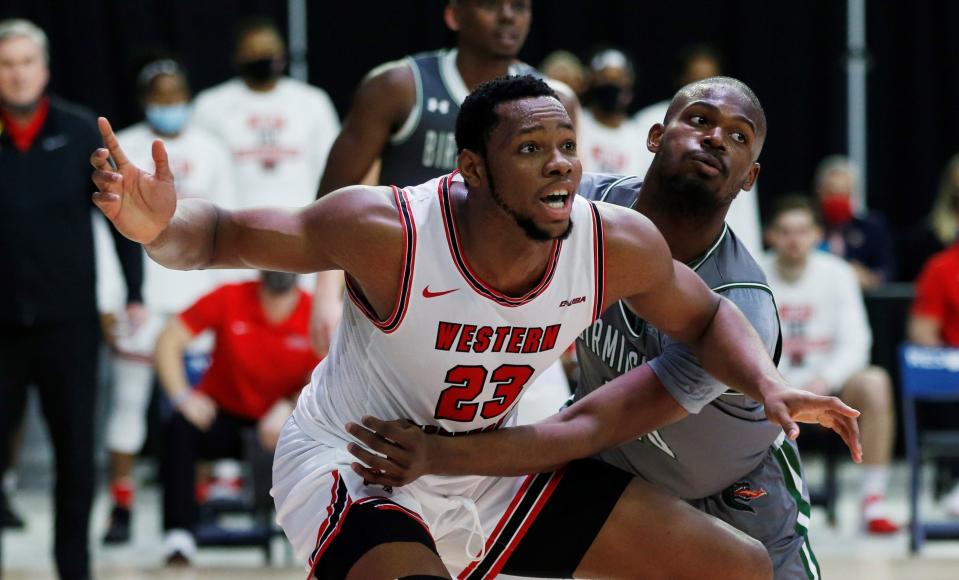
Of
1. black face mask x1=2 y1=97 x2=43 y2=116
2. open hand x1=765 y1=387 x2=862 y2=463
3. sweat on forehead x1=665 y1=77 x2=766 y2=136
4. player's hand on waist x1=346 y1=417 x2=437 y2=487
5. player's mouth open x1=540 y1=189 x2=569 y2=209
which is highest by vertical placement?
sweat on forehead x1=665 y1=77 x2=766 y2=136

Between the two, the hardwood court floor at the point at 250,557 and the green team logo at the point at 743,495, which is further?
the hardwood court floor at the point at 250,557

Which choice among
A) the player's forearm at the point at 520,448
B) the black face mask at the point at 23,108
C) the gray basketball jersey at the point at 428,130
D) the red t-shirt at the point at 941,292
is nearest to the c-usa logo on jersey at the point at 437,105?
the gray basketball jersey at the point at 428,130

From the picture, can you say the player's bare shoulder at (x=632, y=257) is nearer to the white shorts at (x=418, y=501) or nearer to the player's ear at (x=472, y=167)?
the player's ear at (x=472, y=167)

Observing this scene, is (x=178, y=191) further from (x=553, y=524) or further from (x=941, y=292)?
(x=553, y=524)

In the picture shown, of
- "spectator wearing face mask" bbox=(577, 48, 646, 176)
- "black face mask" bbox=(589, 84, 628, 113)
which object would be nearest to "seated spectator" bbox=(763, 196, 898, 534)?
"spectator wearing face mask" bbox=(577, 48, 646, 176)

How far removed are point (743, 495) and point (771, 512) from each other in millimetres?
96

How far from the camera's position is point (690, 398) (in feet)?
12.9

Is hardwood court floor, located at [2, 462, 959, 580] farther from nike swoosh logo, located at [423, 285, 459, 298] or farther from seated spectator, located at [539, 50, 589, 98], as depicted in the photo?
nike swoosh logo, located at [423, 285, 459, 298]

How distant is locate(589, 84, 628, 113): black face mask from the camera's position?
8.21 meters

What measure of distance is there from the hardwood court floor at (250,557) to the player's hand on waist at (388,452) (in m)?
3.07

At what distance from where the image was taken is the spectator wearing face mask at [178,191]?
7867 mm

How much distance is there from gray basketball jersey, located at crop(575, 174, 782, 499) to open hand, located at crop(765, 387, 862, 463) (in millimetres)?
469

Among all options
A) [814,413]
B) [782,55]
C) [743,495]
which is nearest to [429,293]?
[814,413]

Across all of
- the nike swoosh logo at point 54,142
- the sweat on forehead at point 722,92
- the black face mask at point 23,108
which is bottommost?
the nike swoosh logo at point 54,142
